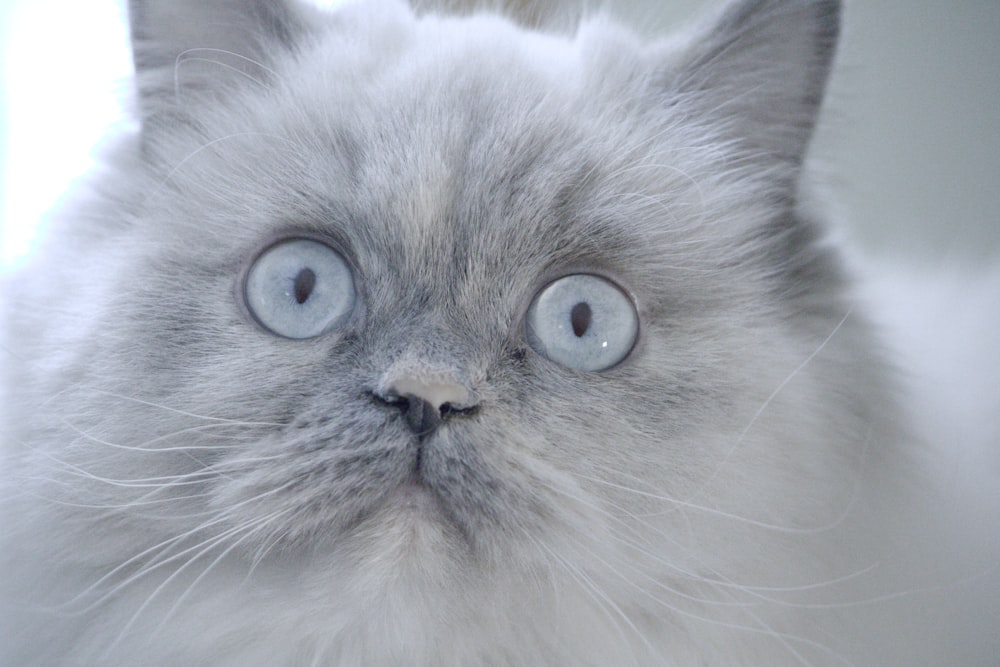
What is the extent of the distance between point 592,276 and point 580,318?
0.06 metres

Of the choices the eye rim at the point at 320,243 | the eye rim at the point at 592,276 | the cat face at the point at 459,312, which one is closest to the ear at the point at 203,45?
the cat face at the point at 459,312

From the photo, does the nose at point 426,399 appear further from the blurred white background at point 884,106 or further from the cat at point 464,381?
the blurred white background at point 884,106

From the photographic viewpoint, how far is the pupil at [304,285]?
931mm

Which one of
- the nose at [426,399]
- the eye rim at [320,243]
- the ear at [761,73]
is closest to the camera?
the nose at [426,399]

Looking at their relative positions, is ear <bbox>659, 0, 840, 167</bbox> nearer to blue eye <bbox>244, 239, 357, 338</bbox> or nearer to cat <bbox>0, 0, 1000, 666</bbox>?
cat <bbox>0, 0, 1000, 666</bbox>

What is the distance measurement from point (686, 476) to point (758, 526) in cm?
12

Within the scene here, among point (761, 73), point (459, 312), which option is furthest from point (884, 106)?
point (459, 312)

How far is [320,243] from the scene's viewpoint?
37.8 inches

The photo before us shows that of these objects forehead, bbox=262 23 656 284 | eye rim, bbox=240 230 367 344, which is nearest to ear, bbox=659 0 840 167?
forehead, bbox=262 23 656 284

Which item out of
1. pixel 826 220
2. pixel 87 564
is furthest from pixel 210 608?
pixel 826 220

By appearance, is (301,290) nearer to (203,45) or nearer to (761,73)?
(203,45)

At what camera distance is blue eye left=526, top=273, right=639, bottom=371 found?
36.4 inches

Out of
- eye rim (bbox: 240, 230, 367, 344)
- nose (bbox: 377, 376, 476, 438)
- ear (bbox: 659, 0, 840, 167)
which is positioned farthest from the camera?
ear (bbox: 659, 0, 840, 167)

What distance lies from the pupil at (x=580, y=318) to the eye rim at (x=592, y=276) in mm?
42
